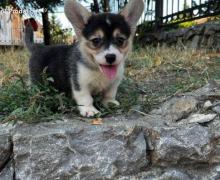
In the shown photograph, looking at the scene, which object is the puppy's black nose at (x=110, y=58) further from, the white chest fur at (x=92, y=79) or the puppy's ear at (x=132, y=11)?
the puppy's ear at (x=132, y=11)

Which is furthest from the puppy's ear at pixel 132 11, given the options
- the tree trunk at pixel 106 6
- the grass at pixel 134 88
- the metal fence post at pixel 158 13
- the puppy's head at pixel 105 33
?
the tree trunk at pixel 106 6

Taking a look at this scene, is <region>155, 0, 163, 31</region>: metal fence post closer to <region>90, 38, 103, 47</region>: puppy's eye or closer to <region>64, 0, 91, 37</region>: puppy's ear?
<region>64, 0, 91, 37</region>: puppy's ear

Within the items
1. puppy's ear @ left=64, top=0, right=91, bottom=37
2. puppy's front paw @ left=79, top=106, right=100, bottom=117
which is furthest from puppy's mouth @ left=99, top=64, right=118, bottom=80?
puppy's ear @ left=64, top=0, right=91, bottom=37

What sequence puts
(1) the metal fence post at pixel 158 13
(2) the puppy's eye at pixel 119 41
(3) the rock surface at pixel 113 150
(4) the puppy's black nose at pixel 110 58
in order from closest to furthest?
(3) the rock surface at pixel 113 150 → (4) the puppy's black nose at pixel 110 58 → (2) the puppy's eye at pixel 119 41 → (1) the metal fence post at pixel 158 13

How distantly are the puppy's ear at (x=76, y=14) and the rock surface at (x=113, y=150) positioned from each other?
2.48ft

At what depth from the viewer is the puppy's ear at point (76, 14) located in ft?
10.7

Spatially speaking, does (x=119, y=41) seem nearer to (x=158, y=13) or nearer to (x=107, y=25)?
(x=107, y=25)

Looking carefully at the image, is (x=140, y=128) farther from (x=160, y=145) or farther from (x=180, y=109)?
(x=180, y=109)

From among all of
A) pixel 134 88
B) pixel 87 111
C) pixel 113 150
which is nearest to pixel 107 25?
pixel 87 111

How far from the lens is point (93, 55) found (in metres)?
3.14

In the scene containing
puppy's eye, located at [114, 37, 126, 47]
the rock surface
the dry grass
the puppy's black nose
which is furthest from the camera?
the dry grass

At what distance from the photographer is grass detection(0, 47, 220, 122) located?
3.20 metres

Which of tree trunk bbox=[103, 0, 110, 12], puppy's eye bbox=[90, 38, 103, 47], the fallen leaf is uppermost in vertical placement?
tree trunk bbox=[103, 0, 110, 12]

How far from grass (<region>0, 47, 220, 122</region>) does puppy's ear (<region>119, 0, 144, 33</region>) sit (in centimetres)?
Result: 64
